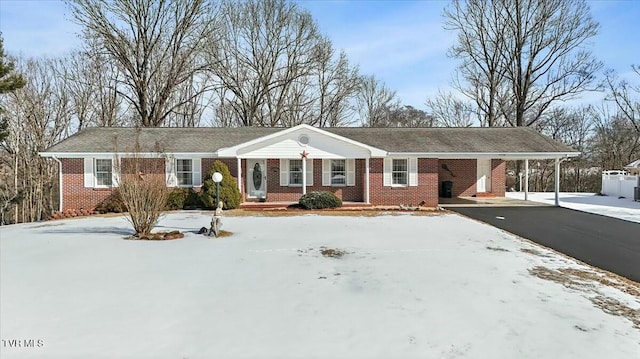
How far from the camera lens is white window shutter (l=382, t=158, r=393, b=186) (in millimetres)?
19031

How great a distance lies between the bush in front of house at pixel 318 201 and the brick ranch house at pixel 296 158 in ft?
2.86

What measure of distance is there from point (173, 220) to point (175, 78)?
15.8 m

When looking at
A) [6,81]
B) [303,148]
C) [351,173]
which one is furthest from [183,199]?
[6,81]

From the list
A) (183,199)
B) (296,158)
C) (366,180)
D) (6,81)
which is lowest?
(183,199)

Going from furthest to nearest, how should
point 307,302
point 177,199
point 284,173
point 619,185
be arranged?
point 619,185
point 284,173
point 177,199
point 307,302

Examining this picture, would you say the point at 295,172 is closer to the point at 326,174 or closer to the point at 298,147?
the point at 326,174

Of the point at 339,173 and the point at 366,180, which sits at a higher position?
the point at 339,173

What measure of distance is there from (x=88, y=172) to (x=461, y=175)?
18.5 m

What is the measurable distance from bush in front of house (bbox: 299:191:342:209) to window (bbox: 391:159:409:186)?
10.6 feet

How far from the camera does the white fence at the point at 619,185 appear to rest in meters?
22.0

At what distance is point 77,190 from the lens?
17.7 m

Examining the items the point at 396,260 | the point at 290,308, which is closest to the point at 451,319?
the point at 290,308

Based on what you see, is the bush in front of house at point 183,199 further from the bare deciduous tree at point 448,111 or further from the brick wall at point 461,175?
the bare deciduous tree at point 448,111

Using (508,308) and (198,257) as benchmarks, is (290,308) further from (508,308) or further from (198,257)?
(198,257)
